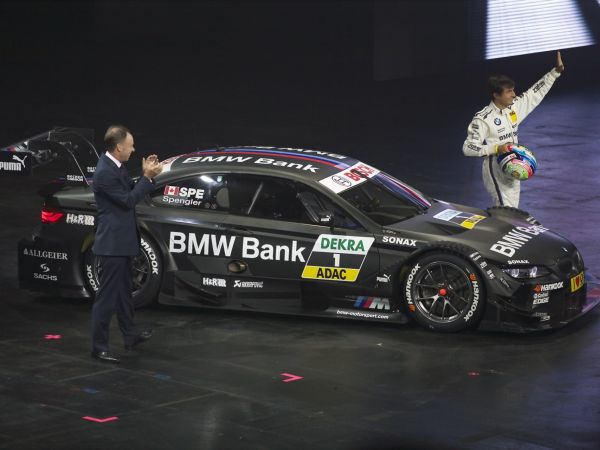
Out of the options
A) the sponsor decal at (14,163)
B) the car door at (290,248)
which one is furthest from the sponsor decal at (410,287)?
the sponsor decal at (14,163)

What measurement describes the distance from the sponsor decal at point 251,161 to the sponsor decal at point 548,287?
6.93ft

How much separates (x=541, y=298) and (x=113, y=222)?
3.37 metres

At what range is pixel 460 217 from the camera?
10500 mm

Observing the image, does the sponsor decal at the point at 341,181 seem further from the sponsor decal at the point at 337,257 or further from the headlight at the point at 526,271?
the headlight at the point at 526,271

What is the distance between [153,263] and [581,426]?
415 centimetres

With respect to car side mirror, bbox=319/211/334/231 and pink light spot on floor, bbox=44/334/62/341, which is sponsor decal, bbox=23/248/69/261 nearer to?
pink light spot on floor, bbox=44/334/62/341

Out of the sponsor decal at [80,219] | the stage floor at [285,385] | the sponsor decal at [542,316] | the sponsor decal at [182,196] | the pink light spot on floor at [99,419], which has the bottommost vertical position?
the pink light spot on floor at [99,419]

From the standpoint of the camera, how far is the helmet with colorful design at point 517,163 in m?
11.9


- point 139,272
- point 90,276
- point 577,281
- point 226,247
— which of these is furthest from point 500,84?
point 90,276

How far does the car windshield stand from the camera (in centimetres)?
1036

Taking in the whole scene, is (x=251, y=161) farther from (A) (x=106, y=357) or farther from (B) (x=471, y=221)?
(A) (x=106, y=357)

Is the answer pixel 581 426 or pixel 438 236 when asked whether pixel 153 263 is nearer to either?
pixel 438 236

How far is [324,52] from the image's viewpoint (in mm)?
26969

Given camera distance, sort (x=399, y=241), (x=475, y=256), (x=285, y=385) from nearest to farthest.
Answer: (x=285, y=385), (x=475, y=256), (x=399, y=241)
